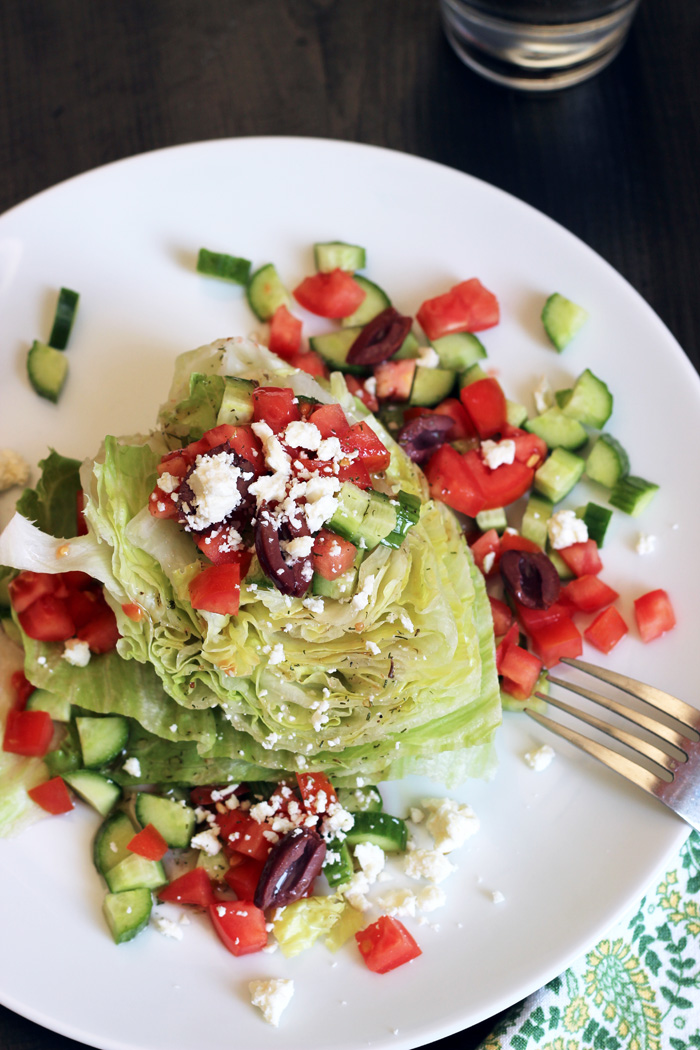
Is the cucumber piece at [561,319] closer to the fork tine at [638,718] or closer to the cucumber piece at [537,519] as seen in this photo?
the cucumber piece at [537,519]

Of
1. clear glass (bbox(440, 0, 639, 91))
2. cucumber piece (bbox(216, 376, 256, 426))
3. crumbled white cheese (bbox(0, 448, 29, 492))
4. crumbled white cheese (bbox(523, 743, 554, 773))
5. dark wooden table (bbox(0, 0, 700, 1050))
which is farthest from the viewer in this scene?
dark wooden table (bbox(0, 0, 700, 1050))

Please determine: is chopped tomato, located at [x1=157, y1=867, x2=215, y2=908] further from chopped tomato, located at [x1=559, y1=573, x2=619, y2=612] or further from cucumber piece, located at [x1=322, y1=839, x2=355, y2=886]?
chopped tomato, located at [x1=559, y1=573, x2=619, y2=612]

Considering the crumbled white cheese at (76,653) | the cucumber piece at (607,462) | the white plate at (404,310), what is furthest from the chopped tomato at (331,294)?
the crumbled white cheese at (76,653)

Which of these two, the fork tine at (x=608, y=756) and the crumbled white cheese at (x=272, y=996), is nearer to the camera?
the crumbled white cheese at (x=272, y=996)

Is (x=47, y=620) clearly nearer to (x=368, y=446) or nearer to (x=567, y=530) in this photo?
(x=368, y=446)

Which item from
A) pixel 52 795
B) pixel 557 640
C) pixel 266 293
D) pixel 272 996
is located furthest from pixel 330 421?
pixel 272 996

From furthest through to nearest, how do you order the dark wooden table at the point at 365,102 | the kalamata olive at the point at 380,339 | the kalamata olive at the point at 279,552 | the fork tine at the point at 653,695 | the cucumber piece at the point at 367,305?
the dark wooden table at the point at 365,102, the cucumber piece at the point at 367,305, the kalamata olive at the point at 380,339, the fork tine at the point at 653,695, the kalamata olive at the point at 279,552

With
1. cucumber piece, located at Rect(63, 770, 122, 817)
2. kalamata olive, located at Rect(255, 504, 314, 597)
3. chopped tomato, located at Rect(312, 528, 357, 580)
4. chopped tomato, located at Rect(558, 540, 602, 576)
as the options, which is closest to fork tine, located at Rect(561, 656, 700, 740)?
chopped tomato, located at Rect(558, 540, 602, 576)
